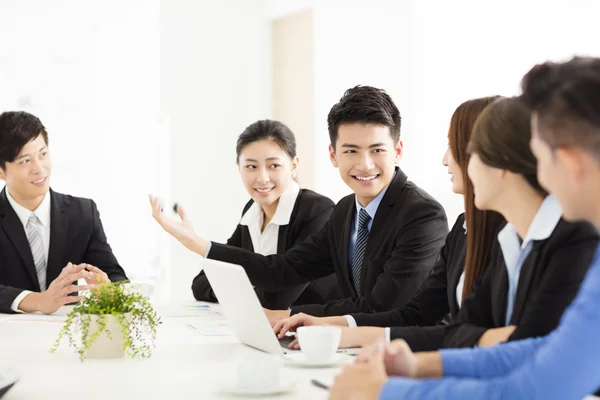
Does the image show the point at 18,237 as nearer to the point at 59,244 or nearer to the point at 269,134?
the point at 59,244

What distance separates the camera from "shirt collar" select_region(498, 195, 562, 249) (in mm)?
1737

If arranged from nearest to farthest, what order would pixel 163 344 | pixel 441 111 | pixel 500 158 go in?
pixel 500 158
pixel 163 344
pixel 441 111

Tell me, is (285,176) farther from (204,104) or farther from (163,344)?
(204,104)

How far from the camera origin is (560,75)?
1216 millimetres

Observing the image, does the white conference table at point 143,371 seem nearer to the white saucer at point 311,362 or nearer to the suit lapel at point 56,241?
the white saucer at point 311,362

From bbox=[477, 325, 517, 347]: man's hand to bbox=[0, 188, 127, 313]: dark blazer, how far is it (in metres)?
2.09

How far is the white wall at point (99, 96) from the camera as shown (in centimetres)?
500

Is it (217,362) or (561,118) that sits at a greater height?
(561,118)

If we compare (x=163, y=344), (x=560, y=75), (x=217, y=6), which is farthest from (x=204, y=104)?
(x=560, y=75)

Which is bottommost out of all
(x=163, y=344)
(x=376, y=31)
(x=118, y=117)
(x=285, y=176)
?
(x=163, y=344)

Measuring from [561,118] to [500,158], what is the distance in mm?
559

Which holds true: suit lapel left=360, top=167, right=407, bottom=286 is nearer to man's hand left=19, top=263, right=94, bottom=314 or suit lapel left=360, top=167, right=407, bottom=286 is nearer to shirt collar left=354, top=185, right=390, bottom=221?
shirt collar left=354, top=185, right=390, bottom=221

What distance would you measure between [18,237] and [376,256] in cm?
162

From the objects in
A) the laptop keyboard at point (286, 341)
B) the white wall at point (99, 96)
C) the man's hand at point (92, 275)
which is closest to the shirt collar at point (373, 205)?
the laptop keyboard at point (286, 341)
